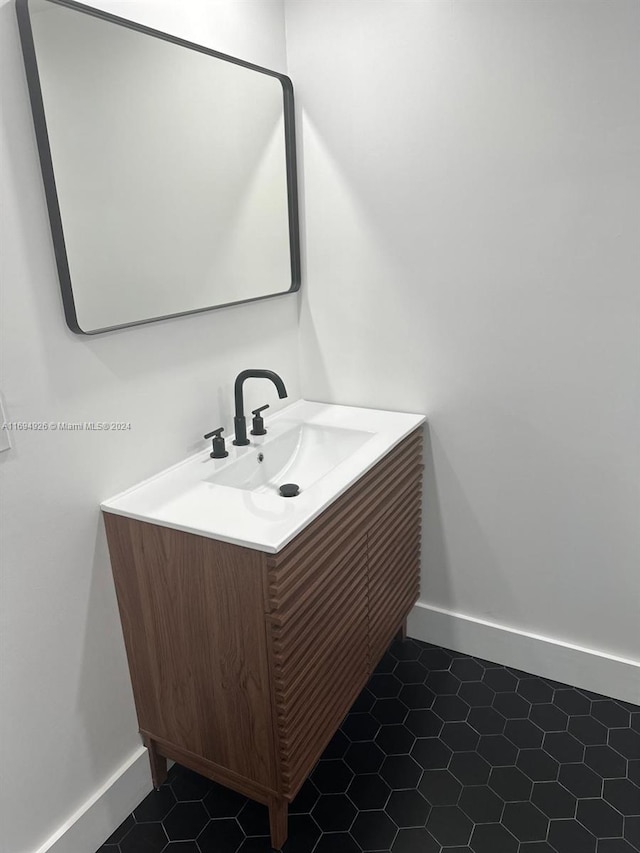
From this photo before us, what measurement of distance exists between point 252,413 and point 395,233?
2.37 feet

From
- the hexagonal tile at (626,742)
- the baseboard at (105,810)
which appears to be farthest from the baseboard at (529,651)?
the baseboard at (105,810)

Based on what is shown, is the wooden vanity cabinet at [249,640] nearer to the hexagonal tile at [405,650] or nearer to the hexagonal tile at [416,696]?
the hexagonal tile at [416,696]

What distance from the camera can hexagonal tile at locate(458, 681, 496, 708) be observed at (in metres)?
2.05

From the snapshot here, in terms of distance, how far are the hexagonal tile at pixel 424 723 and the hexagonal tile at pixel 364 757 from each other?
14cm

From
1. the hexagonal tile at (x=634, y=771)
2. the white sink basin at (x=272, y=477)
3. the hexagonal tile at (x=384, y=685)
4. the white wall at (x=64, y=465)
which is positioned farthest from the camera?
the hexagonal tile at (x=384, y=685)

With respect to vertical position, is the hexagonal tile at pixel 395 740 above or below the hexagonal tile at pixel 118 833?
above

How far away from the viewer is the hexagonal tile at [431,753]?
1834 mm

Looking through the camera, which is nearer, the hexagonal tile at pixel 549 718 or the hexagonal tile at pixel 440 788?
the hexagonal tile at pixel 440 788

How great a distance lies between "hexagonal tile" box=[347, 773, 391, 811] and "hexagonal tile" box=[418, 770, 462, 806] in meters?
0.10

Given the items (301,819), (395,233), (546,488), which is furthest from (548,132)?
(301,819)

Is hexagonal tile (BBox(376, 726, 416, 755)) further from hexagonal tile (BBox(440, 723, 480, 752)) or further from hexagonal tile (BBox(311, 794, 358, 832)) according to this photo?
hexagonal tile (BBox(311, 794, 358, 832))

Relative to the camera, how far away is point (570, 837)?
1610 millimetres

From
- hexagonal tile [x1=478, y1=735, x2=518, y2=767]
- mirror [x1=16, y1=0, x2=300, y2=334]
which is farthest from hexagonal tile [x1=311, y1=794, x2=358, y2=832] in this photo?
mirror [x1=16, y1=0, x2=300, y2=334]

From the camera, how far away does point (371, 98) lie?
193 cm
